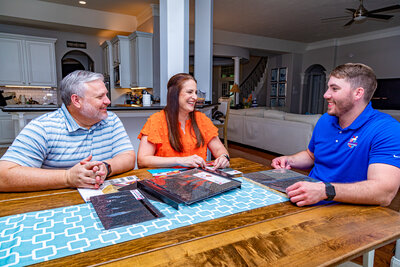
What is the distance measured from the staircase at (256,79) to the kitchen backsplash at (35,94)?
8581mm

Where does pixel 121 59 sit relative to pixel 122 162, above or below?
above

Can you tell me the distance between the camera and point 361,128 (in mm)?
1318

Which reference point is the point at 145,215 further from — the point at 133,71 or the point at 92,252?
the point at 133,71

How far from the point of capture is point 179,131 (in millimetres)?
1806

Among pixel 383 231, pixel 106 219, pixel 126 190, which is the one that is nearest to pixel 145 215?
pixel 106 219

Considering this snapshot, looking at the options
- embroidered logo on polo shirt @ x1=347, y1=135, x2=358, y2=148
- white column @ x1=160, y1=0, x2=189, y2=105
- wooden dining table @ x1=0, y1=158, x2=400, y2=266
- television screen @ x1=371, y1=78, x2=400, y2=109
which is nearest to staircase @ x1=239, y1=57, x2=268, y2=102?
television screen @ x1=371, y1=78, x2=400, y2=109

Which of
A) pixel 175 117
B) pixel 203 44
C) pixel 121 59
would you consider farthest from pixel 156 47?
pixel 175 117

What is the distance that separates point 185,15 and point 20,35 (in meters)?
4.69

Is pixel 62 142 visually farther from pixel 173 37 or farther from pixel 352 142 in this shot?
pixel 173 37

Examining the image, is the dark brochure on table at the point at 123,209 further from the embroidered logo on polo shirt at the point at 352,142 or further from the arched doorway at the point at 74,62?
the arched doorway at the point at 74,62

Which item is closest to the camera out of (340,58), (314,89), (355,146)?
(355,146)

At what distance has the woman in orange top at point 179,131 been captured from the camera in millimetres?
1738

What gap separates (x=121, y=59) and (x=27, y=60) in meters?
2.11

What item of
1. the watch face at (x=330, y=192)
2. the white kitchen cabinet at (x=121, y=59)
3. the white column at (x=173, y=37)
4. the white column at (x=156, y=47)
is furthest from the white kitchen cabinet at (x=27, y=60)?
the watch face at (x=330, y=192)
